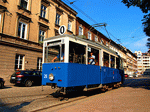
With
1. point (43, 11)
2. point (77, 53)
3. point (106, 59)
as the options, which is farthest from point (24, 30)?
point (77, 53)

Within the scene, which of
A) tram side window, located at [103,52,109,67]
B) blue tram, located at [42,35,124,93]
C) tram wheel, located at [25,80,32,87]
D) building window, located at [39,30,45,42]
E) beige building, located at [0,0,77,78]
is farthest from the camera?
building window, located at [39,30,45,42]

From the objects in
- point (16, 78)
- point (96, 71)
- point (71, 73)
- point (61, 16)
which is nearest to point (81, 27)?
point (61, 16)

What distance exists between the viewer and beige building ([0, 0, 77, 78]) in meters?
14.7

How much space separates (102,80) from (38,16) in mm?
13821

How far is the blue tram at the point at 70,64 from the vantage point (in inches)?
260

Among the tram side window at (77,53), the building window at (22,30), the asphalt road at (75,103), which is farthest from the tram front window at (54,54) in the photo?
the building window at (22,30)

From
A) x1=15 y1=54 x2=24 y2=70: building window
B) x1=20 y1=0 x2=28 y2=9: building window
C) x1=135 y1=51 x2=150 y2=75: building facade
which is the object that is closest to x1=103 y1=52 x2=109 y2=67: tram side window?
x1=15 y1=54 x2=24 y2=70: building window

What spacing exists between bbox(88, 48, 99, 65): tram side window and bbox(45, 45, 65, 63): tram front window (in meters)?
1.85

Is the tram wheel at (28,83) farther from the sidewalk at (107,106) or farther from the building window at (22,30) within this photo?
the sidewalk at (107,106)

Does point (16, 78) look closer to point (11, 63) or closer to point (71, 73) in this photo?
point (11, 63)

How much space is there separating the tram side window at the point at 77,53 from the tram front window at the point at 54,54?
434 mm

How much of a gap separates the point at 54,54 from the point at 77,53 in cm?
118

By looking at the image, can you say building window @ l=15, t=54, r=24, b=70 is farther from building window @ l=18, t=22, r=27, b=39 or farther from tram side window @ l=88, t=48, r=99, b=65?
tram side window @ l=88, t=48, r=99, b=65

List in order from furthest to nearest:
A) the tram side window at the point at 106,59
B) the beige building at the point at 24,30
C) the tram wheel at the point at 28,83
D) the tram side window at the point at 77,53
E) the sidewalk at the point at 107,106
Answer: the beige building at the point at 24,30
the tram wheel at the point at 28,83
the tram side window at the point at 106,59
the tram side window at the point at 77,53
the sidewalk at the point at 107,106
